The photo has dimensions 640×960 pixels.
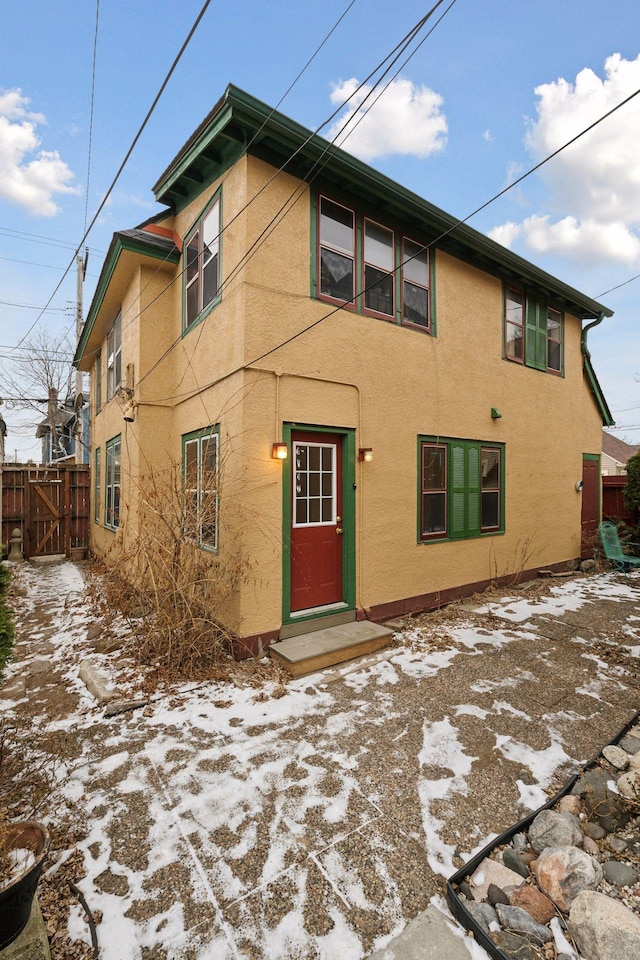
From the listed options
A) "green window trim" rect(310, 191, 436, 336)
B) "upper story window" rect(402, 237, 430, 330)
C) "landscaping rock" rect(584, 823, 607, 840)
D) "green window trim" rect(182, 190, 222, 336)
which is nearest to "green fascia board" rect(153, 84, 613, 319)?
"green window trim" rect(310, 191, 436, 336)

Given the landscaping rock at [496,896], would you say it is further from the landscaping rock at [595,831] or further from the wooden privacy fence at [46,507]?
the wooden privacy fence at [46,507]

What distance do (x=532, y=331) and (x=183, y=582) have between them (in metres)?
7.76

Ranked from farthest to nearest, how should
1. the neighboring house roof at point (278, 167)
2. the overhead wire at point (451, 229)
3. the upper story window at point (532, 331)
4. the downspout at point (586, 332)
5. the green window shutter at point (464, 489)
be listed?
1. the downspout at point (586, 332)
2. the upper story window at point (532, 331)
3. the green window shutter at point (464, 489)
4. the neighboring house roof at point (278, 167)
5. the overhead wire at point (451, 229)

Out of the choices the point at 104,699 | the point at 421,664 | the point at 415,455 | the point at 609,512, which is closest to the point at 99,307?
the point at 415,455

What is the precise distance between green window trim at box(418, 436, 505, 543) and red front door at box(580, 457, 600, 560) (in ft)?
11.4

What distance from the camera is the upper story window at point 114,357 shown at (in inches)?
306

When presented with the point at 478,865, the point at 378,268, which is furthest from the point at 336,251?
the point at 478,865

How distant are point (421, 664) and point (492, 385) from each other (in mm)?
→ 4905

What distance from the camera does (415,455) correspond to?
6004 millimetres

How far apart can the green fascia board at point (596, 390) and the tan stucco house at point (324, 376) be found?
1.98 metres

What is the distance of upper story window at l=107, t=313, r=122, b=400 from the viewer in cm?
777

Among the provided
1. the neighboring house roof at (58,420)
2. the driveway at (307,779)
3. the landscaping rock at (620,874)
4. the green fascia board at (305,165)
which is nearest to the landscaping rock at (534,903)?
the driveway at (307,779)

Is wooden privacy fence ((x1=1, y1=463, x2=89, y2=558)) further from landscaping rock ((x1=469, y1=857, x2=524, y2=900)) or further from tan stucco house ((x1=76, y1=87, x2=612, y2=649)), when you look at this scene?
landscaping rock ((x1=469, y1=857, x2=524, y2=900))

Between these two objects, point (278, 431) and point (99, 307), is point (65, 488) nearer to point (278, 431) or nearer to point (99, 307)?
point (99, 307)
